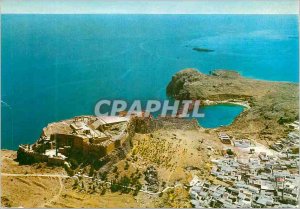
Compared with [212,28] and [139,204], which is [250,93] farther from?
[212,28]

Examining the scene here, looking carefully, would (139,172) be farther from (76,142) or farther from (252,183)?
(252,183)

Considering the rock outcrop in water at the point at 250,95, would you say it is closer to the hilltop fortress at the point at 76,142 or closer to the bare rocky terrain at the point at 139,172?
the bare rocky terrain at the point at 139,172

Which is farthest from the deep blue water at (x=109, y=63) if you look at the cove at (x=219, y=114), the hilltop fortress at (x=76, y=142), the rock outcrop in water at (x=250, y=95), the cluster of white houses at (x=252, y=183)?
the cluster of white houses at (x=252, y=183)

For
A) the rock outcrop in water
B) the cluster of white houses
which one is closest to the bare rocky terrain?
the rock outcrop in water

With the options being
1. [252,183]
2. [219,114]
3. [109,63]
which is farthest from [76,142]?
[109,63]

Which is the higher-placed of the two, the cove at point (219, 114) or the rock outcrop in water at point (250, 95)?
the rock outcrop in water at point (250, 95)
